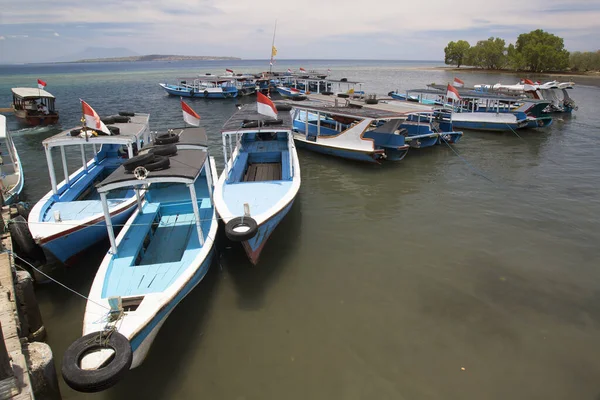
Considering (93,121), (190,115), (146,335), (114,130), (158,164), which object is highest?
(190,115)

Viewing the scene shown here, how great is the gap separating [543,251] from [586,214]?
150 inches

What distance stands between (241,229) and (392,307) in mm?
3622

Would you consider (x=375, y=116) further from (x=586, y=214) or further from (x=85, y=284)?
(x=85, y=284)

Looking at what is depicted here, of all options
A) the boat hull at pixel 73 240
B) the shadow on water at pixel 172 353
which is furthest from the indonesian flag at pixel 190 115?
the shadow on water at pixel 172 353

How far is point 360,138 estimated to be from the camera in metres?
16.1

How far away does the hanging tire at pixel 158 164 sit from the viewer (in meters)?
7.06

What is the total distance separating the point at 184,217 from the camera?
9.50 metres

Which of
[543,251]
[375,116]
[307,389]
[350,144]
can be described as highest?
[375,116]

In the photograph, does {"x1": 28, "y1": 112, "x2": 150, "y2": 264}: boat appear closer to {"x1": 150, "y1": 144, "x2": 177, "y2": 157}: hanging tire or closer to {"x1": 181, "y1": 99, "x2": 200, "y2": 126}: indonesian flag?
{"x1": 181, "y1": 99, "x2": 200, "y2": 126}: indonesian flag

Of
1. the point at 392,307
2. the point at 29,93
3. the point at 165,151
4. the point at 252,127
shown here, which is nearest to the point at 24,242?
the point at 165,151

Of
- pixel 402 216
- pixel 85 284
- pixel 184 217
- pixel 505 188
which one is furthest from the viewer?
pixel 505 188

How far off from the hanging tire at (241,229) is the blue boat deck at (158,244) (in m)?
0.91


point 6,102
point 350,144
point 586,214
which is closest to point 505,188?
point 586,214

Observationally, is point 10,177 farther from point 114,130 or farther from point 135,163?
point 135,163
